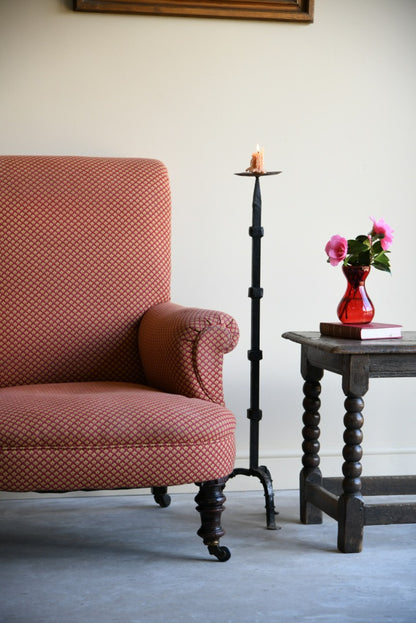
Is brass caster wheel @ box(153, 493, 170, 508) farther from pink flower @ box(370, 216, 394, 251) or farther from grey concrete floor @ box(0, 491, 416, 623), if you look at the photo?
pink flower @ box(370, 216, 394, 251)

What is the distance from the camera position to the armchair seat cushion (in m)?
1.75

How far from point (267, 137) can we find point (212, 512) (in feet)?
4.36

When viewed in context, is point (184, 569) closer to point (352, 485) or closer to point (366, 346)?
point (352, 485)

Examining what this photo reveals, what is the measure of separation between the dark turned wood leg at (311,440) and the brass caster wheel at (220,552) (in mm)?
405

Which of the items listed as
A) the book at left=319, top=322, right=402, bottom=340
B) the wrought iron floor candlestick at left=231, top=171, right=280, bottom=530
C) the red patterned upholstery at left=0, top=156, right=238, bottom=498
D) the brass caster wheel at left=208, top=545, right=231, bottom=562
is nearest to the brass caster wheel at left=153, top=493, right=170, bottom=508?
the wrought iron floor candlestick at left=231, top=171, right=280, bottom=530

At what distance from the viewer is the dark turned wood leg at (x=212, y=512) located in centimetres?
192

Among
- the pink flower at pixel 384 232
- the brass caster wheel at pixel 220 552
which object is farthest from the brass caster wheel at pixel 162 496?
the pink flower at pixel 384 232

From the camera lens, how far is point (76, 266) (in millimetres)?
2363

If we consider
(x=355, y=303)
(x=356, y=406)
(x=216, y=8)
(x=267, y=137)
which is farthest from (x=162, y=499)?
(x=216, y=8)

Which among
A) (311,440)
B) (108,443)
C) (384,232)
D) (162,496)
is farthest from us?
(162,496)

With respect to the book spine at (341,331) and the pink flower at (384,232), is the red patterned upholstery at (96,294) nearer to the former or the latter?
the book spine at (341,331)

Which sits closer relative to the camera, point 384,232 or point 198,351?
point 198,351

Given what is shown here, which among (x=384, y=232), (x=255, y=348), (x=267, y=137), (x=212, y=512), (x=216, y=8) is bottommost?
(x=212, y=512)

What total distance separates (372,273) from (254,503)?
0.88 meters
